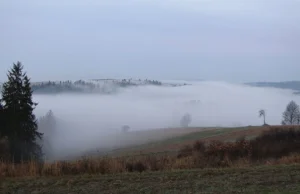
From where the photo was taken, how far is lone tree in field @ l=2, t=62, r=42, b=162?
148ft

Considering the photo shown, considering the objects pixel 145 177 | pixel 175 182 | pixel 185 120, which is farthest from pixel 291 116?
pixel 175 182

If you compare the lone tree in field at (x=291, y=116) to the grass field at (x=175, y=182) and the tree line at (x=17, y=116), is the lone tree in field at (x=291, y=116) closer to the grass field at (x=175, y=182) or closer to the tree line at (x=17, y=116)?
the tree line at (x=17, y=116)

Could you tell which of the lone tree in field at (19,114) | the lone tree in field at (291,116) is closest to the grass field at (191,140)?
the lone tree in field at (19,114)

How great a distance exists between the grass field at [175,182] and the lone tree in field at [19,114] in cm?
3432

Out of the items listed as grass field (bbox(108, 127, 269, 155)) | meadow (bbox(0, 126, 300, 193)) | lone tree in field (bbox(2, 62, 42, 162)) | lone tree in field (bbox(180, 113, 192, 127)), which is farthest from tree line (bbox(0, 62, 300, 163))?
lone tree in field (bbox(180, 113, 192, 127))

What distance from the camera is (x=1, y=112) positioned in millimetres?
46250

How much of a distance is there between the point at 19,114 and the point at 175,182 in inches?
1536

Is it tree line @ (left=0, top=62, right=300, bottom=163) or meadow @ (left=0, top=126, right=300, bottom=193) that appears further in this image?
tree line @ (left=0, top=62, right=300, bottom=163)

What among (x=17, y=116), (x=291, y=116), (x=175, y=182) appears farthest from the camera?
(x=291, y=116)

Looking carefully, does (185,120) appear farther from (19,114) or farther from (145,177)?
(145,177)

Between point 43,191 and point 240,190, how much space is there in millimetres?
4331

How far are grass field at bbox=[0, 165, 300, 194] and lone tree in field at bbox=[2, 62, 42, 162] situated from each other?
113 ft

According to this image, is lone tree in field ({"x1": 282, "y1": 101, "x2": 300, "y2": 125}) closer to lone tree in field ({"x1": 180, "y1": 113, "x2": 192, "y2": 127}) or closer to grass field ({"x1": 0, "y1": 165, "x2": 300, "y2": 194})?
lone tree in field ({"x1": 180, "y1": 113, "x2": 192, "y2": 127})

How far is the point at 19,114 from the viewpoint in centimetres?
4625
